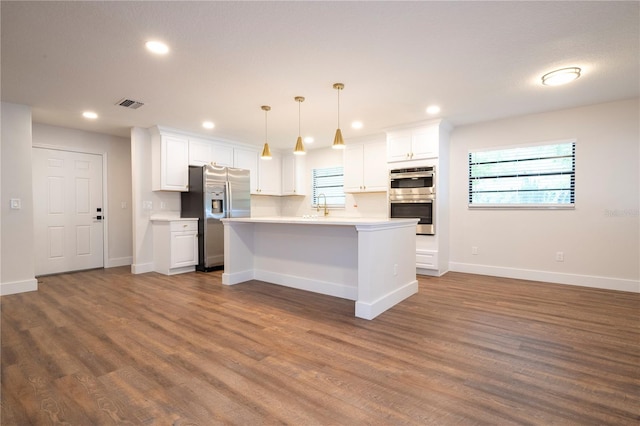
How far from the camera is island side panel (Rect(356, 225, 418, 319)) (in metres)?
2.87

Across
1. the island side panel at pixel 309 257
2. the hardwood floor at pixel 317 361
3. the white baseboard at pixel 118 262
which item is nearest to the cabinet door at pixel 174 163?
the white baseboard at pixel 118 262

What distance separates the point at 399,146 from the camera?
505 centimetres

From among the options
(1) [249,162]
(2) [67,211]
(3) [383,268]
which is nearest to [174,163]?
(1) [249,162]

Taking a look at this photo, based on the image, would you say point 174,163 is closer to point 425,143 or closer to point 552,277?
point 425,143

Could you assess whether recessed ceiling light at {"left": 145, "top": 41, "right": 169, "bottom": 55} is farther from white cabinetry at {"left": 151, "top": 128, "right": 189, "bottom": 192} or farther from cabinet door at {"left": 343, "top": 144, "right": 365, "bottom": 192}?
cabinet door at {"left": 343, "top": 144, "right": 365, "bottom": 192}

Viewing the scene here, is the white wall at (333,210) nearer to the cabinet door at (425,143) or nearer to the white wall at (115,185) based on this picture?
the cabinet door at (425,143)

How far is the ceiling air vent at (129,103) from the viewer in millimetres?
3801

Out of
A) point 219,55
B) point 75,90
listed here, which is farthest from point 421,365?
point 75,90

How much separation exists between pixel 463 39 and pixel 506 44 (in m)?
0.40

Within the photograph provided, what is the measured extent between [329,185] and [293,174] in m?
0.86

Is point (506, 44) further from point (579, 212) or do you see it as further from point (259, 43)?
point (579, 212)

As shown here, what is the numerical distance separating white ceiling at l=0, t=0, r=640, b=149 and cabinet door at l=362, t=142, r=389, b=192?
3.90ft

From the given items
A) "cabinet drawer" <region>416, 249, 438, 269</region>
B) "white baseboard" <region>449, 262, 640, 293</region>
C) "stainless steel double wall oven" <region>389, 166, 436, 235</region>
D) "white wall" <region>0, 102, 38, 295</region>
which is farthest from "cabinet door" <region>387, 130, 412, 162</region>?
"white wall" <region>0, 102, 38, 295</region>

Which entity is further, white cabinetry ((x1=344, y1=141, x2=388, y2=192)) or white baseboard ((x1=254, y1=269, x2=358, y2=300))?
white cabinetry ((x1=344, y1=141, x2=388, y2=192))
